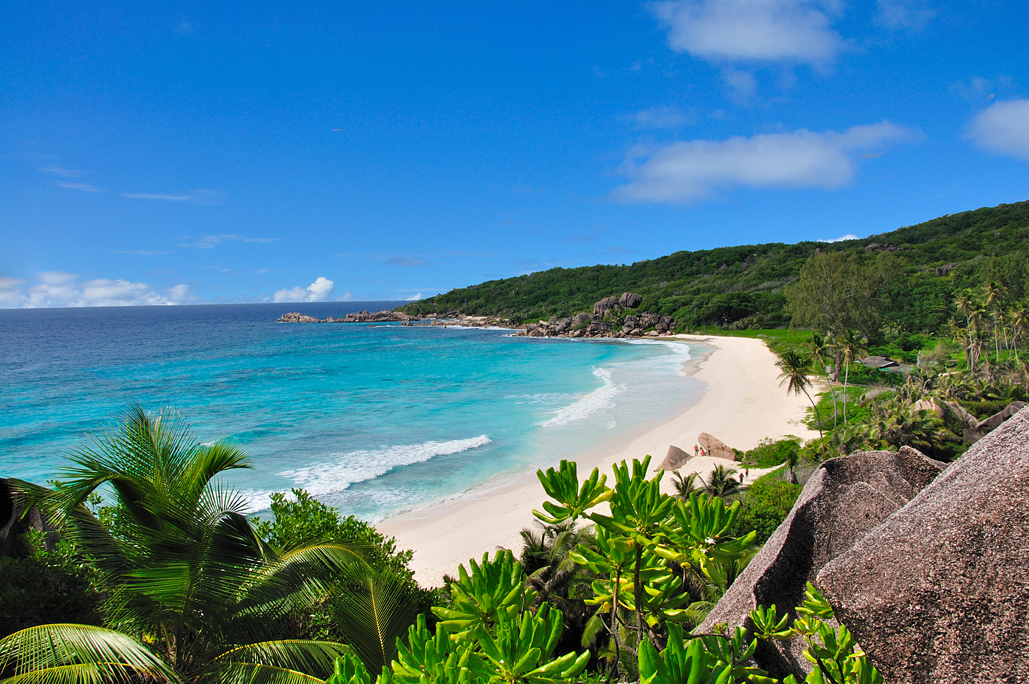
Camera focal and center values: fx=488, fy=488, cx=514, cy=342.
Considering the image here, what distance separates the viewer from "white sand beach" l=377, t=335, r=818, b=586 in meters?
15.6

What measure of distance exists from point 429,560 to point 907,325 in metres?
65.0

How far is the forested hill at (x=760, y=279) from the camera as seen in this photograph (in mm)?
59375

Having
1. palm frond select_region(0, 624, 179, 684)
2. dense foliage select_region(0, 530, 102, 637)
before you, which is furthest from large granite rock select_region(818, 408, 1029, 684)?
dense foliage select_region(0, 530, 102, 637)

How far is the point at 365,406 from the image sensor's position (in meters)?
36.8

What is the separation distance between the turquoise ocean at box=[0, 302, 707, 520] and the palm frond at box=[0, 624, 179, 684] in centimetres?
1385

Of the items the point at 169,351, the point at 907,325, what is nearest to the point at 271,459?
the point at 169,351

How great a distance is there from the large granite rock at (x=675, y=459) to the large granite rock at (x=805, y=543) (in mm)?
17187

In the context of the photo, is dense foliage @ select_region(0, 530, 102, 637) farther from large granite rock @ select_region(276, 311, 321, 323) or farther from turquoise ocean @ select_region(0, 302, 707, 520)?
large granite rock @ select_region(276, 311, 321, 323)

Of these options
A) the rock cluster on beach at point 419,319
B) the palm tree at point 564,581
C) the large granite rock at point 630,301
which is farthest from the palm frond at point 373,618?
the rock cluster on beach at point 419,319

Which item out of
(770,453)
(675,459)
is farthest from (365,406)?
(770,453)

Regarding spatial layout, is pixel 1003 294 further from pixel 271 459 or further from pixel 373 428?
pixel 271 459

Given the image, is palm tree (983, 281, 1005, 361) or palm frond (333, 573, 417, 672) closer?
palm frond (333, 573, 417, 672)

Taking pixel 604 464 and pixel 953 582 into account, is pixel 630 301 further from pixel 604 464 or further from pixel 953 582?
pixel 953 582

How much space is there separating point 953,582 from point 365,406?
1458 inches
